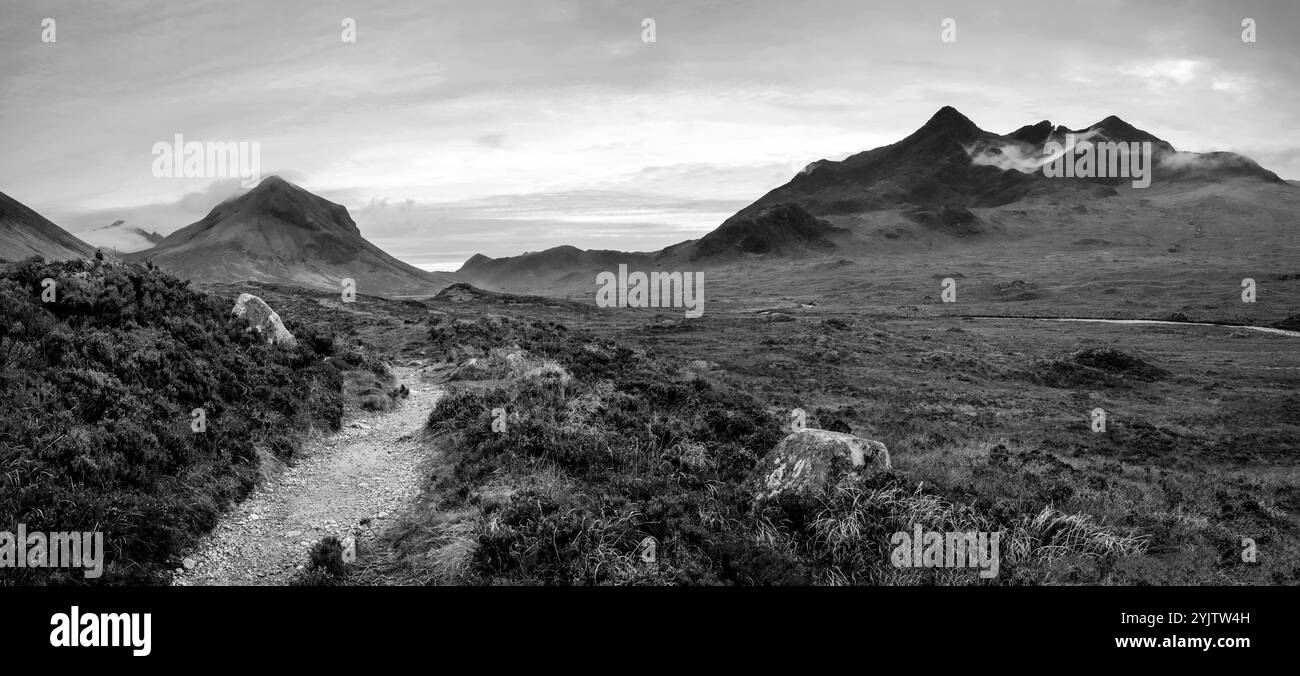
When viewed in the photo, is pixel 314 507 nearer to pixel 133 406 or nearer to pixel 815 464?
pixel 133 406

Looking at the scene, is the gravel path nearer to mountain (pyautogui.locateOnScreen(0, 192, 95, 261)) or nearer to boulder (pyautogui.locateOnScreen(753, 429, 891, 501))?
boulder (pyautogui.locateOnScreen(753, 429, 891, 501))

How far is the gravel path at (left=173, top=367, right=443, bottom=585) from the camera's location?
9.80 meters

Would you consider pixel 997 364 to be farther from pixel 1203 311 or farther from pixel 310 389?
pixel 1203 311

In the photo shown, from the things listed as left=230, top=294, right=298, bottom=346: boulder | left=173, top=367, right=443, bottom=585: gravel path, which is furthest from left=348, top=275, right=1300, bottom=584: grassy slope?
left=230, top=294, right=298, bottom=346: boulder

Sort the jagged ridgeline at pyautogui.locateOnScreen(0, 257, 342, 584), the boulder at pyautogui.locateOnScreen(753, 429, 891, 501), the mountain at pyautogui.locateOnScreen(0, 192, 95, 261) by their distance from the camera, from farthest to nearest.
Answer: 1. the mountain at pyautogui.locateOnScreen(0, 192, 95, 261)
2. the boulder at pyautogui.locateOnScreen(753, 429, 891, 501)
3. the jagged ridgeline at pyautogui.locateOnScreen(0, 257, 342, 584)

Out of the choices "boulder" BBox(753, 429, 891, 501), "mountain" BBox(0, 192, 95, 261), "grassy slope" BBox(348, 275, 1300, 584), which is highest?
"mountain" BBox(0, 192, 95, 261)

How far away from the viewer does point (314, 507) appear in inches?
476

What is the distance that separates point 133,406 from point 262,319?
8.68 meters

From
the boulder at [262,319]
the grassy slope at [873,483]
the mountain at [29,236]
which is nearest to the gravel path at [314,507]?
the grassy slope at [873,483]

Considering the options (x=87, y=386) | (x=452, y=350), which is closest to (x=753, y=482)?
(x=87, y=386)

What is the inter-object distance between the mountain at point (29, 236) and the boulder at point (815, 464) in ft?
537

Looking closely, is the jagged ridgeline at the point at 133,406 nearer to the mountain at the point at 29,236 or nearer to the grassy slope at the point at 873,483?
the grassy slope at the point at 873,483

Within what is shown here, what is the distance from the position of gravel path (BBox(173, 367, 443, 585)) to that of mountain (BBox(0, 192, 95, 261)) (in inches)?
6125

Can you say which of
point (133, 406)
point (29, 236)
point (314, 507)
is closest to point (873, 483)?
point (314, 507)
